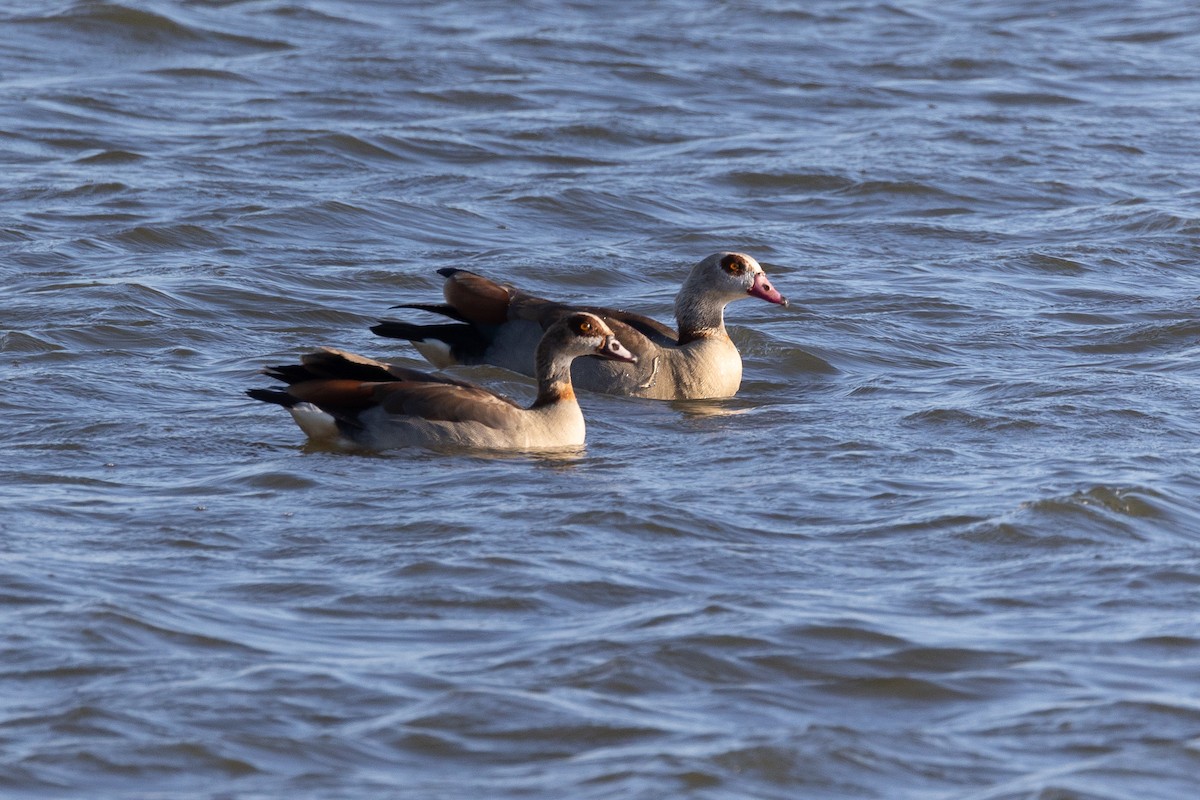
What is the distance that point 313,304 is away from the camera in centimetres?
1430

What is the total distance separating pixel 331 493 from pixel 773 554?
7.36 ft

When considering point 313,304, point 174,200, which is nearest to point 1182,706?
point 313,304

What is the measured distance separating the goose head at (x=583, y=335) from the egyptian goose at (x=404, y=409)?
0.31 meters

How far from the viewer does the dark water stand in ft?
23.3

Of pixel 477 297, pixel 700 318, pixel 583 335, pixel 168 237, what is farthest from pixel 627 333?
pixel 168 237

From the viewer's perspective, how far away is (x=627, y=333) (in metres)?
12.7

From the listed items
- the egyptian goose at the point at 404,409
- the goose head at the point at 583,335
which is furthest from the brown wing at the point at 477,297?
the egyptian goose at the point at 404,409

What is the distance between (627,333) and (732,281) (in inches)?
36.9

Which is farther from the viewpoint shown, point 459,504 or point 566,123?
point 566,123

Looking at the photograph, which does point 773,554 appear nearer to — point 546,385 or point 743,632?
point 743,632

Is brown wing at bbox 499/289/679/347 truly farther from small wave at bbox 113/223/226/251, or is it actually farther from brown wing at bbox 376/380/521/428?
small wave at bbox 113/223/226/251

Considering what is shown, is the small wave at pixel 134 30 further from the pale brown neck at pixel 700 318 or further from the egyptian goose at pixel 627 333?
the pale brown neck at pixel 700 318

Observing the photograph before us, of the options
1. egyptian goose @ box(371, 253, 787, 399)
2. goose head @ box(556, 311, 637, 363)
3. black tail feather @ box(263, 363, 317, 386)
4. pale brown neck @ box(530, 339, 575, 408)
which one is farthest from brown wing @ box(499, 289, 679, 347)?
black tail feather @ box(263, 363, 317, 386)

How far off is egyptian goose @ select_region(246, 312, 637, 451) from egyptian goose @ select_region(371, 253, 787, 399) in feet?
5.09
